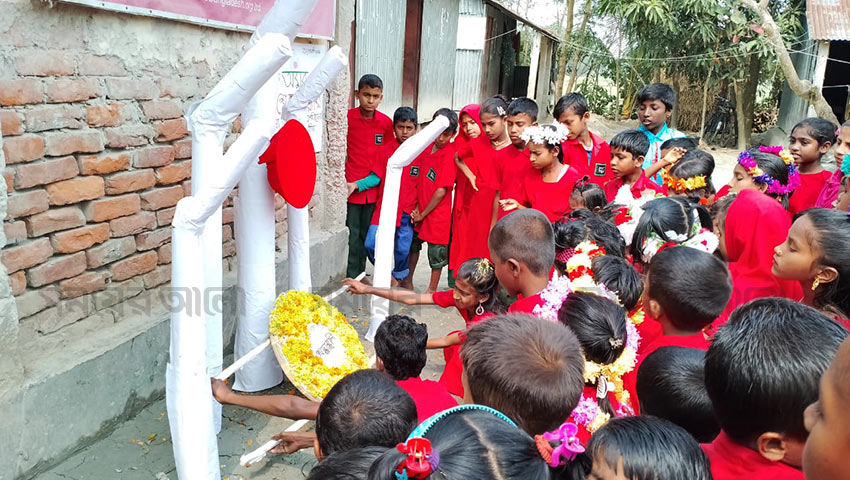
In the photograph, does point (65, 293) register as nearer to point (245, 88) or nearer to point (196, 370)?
point (196, 370)

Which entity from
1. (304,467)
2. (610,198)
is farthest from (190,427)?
(610,198)

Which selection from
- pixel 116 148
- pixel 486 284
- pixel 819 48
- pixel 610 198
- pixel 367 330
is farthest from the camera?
pixel 819 48

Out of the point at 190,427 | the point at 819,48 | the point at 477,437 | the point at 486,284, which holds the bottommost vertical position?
the point at 190,427

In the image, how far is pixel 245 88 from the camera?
267 centimetres

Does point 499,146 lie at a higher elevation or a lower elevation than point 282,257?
higher

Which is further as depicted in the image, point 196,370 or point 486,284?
point 486,284

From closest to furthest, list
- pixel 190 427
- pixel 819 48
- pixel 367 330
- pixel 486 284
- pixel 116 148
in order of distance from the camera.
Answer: pixel 190 427 → pixel 486 284 → pixel 116 148 → pixel 367 330 → pixel 819 48

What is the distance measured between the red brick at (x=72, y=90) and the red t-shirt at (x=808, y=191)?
14.6 feet

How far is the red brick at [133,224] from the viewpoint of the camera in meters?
3.30

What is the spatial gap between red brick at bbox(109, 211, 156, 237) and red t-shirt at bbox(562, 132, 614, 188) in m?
3.13

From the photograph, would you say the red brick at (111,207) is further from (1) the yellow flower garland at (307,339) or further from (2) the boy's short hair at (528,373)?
(2) the boy's short hair at (528,373)

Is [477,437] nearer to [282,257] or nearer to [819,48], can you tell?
[282,257]

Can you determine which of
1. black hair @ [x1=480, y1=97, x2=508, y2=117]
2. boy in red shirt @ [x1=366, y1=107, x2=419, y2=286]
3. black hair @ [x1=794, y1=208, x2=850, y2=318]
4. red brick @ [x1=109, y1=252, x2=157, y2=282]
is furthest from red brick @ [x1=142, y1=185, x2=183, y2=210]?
black hair @ [x1=794, y1=208, x2=850, y2=318]

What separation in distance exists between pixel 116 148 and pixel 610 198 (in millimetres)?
3230
